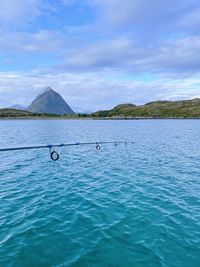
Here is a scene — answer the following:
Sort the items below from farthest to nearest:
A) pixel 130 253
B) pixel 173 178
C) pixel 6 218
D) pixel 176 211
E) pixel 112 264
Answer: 1. pixel 173 178
2. pixel 176 211
3. pixel 6 218
4. pixel 130 253
5. pixel 112 264

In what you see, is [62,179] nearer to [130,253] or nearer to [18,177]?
[18,177]

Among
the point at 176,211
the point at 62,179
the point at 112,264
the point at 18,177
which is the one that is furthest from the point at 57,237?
the point at 18,177

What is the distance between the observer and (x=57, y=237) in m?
10.2

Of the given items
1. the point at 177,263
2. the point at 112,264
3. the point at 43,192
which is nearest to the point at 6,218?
the point at 43,192

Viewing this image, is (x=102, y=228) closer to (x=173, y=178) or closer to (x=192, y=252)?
(x=192, y=252)

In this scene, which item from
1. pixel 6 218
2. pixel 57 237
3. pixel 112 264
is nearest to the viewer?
pixel 112 264

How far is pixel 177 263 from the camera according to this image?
27.7ft

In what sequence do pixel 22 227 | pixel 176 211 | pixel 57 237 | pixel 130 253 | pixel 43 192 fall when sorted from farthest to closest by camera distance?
pixel 43 192
pixel 176 211
pixel 22 227
pixel 57 237
pixel 130 253

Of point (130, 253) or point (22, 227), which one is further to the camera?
point (22, 227)

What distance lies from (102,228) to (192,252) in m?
3.69

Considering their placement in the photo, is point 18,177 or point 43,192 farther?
point 18,177

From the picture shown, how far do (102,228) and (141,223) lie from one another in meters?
1.86

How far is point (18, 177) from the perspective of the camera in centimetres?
2034

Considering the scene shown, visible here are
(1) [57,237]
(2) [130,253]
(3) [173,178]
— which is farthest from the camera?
(3) [173,178]
